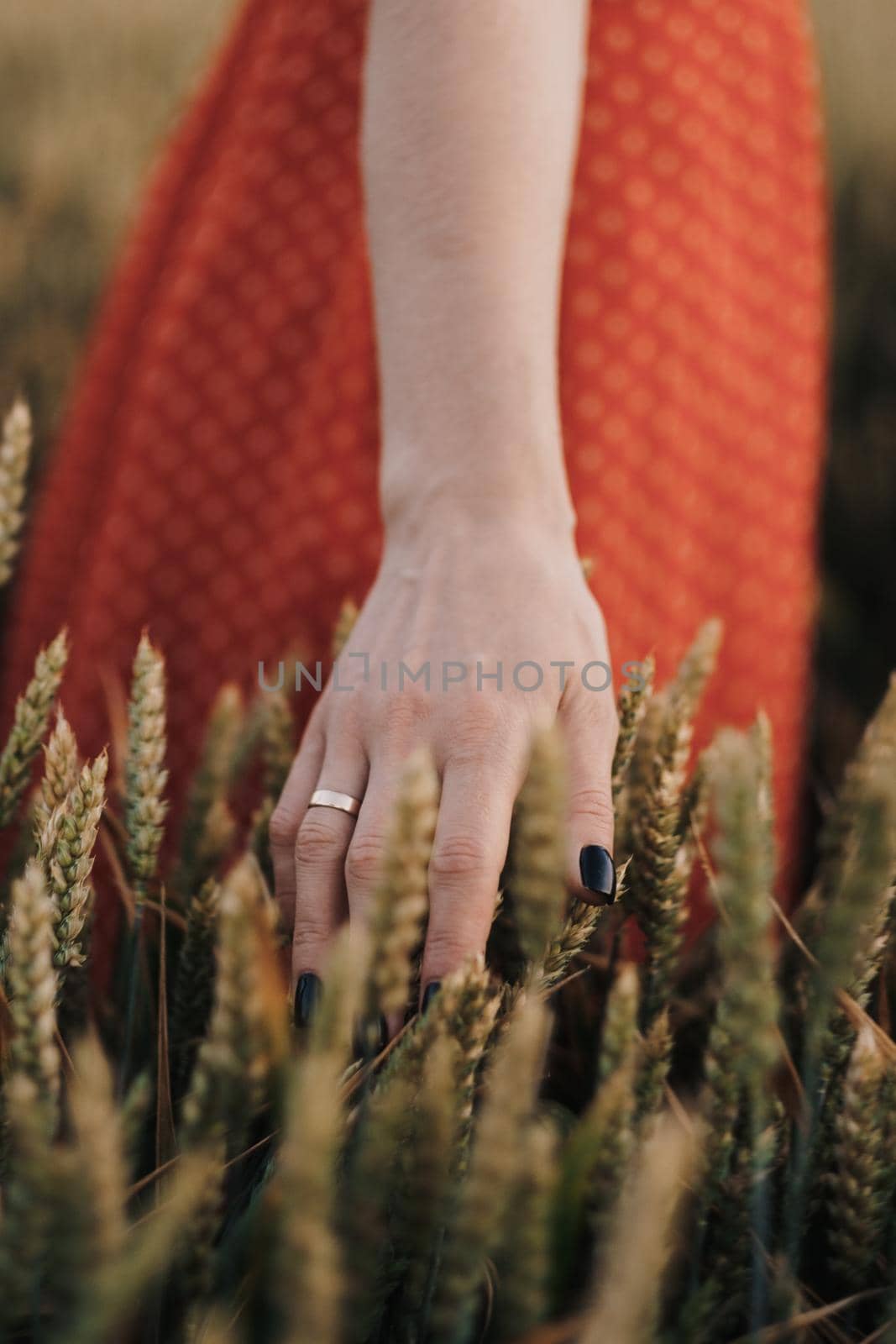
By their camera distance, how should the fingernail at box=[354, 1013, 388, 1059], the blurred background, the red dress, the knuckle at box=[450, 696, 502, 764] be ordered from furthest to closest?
the blurred background, the red dress, the knuckle at box=[450, 696, 502, 764], the fingernail at box=[354, 1013, 388, 1059]

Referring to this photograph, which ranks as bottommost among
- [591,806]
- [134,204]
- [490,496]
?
[591,806]

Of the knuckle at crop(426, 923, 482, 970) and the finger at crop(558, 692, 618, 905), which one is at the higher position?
the finger at crop(558, 692, 618, 905)

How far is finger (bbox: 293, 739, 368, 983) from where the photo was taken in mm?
567

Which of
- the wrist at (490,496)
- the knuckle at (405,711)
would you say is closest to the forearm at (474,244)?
the wrist at (490,496)

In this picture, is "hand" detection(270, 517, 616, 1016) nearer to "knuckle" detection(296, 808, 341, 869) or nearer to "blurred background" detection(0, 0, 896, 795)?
"knuckle" detection(296, 808, 341, 869)

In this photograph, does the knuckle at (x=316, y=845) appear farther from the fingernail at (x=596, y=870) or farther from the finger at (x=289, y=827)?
the fingernail at (x=596, y=870)

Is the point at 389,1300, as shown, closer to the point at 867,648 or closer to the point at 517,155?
the point at 517,155

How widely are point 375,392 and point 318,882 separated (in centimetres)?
53

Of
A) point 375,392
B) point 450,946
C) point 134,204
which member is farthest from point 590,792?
point 134,204

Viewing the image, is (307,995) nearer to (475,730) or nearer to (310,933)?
(310,933)

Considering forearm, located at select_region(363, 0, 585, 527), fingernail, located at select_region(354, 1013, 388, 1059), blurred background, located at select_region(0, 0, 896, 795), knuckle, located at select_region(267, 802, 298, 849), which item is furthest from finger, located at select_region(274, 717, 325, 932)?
blurred background, located at select_region(0, 0, 896, 795)

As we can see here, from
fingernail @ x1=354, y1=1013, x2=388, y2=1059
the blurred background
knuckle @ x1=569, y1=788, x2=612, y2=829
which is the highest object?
the blurred background

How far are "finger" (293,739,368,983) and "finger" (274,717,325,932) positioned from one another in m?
0.02

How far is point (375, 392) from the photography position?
927 mm
